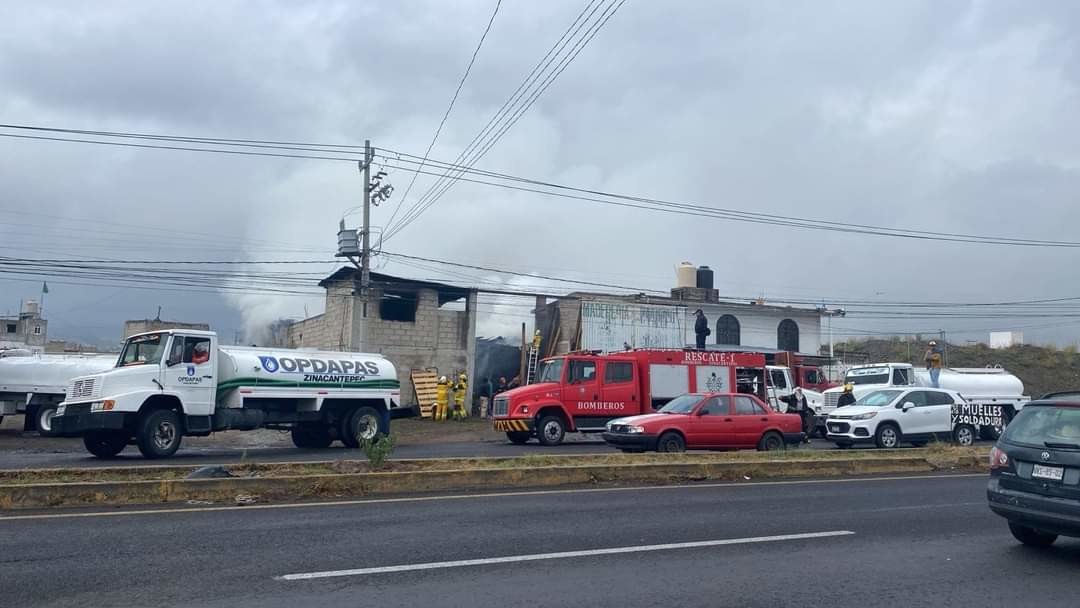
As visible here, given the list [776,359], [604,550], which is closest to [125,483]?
[604,550]

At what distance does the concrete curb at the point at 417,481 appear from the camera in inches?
415

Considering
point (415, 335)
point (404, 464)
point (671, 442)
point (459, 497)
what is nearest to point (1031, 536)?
point (459, 497)

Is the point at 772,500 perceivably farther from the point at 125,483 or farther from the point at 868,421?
the point at 868,421

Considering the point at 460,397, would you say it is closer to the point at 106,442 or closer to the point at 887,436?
the point at 106,442

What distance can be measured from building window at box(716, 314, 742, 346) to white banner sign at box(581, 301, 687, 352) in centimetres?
215

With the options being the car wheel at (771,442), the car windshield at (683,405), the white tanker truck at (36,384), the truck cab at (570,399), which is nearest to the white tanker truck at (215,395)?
the truck cab at (570,399)

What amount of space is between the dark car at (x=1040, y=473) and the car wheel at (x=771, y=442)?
33.9ft

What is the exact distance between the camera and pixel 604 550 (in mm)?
8234

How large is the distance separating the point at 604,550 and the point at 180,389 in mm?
12841

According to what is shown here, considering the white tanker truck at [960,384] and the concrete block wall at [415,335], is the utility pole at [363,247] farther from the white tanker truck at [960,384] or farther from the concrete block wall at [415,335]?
the white tanker truck at [960,384]

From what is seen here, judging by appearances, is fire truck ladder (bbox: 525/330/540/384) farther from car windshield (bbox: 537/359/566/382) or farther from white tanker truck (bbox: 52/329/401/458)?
white tanker truck (bbox: 52/329/401/458)

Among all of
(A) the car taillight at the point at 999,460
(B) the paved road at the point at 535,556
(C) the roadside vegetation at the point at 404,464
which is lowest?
(B) the paved road at the point at 535,556

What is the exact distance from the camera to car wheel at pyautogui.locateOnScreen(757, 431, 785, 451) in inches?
756

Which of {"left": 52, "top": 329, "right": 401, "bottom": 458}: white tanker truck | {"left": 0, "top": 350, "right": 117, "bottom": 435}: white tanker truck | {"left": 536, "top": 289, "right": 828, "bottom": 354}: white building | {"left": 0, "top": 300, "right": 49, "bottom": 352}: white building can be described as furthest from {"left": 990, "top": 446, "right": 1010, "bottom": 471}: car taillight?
{"left": 0, "top": 300, "right": 49, "bottom": 352}: white building
